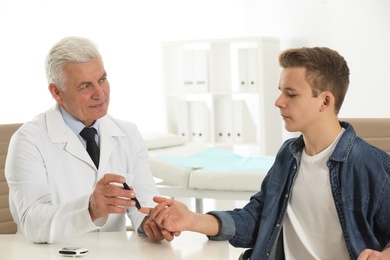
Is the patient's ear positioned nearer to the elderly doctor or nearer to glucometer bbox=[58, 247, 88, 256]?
the elderly doctor

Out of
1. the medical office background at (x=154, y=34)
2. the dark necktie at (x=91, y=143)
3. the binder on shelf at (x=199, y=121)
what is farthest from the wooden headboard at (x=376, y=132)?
the binder on shelf at (x=199, y=121)

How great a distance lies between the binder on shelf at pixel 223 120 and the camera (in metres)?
5.73

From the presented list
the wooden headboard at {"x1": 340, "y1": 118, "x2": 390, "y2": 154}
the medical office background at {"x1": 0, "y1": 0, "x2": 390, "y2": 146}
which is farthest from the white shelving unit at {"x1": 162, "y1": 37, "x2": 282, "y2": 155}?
the wooden headboard at {"x1": 340, "y1": 118, "x2": 390, "y2": 154}

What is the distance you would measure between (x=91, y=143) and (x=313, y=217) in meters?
0.75

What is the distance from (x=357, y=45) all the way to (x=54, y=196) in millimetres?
3637

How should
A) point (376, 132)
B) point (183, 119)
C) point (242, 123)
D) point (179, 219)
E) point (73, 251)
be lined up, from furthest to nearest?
point (183, 119) < point (242, 123) < point (376, 132) < point (179, 219) < point (73, 251)

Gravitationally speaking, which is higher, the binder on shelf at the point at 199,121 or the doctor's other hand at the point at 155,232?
the doctor's other hand at the point at 155,232

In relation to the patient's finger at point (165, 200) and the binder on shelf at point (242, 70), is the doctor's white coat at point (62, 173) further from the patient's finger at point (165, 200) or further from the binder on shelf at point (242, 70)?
the binder on shelf at point (242, 70)

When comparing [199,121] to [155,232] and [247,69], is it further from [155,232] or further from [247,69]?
[155,232]

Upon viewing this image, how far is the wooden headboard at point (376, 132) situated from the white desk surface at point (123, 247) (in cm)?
69

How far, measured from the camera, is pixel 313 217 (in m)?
2.09

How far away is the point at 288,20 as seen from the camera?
587 centimetres

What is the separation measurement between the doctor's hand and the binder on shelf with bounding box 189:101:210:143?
12.4 ft

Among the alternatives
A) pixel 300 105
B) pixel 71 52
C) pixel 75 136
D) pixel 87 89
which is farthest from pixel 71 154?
pixel 300 105
